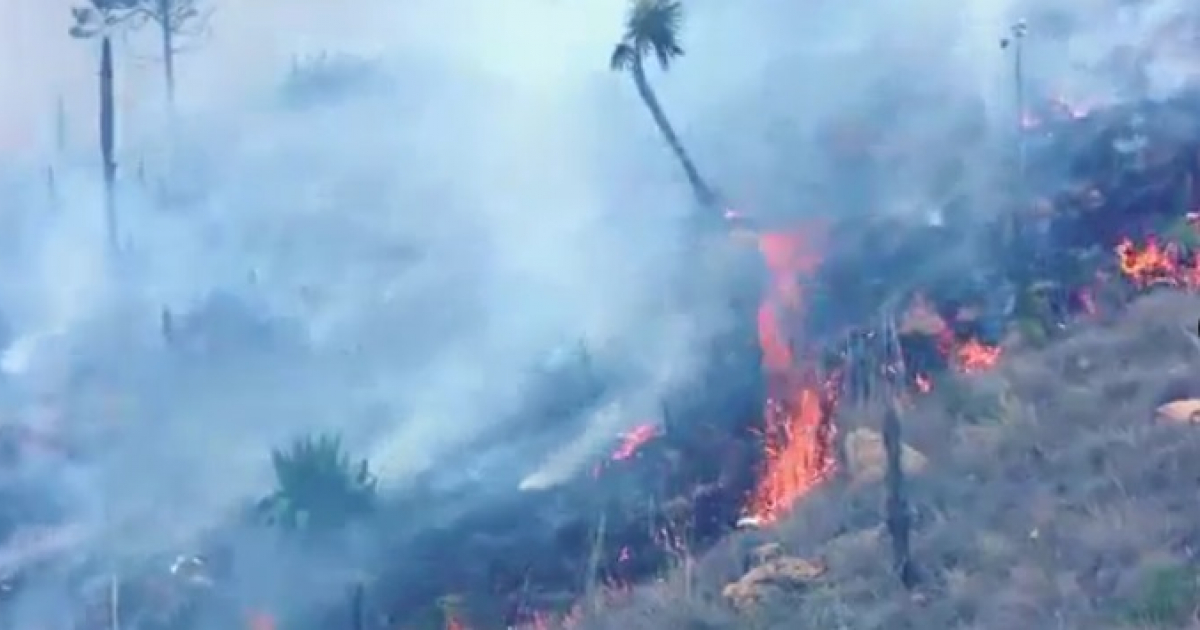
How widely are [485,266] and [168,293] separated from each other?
5832 mm

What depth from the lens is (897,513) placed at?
1688cm

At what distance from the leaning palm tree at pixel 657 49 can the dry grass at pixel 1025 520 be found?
27.3ft

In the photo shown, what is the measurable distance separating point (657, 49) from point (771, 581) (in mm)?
12190

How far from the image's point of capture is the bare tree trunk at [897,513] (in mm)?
16547

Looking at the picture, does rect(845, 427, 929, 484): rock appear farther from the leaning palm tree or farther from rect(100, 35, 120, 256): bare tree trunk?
rect(100, 35, 120, 256): bare tree trunk

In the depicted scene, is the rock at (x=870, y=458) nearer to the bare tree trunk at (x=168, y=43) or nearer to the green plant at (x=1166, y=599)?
the green plant at (x=1166, y=599)

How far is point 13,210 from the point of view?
116ft

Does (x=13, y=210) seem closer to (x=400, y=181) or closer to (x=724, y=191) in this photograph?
(x=400, y=181)

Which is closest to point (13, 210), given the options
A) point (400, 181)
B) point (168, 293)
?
point (168, 293)

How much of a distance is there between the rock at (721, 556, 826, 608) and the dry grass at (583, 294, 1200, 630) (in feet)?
0.37

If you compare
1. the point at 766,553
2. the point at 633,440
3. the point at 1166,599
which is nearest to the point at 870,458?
the point at 766,553

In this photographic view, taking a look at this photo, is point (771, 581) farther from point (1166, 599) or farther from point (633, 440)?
point (633, 440)

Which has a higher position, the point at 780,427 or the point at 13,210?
the point at 13,210

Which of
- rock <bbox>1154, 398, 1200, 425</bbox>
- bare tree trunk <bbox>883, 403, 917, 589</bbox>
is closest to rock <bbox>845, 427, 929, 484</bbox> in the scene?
bare tree trunk <bbox>883, 403, 917, 589</bbox>
